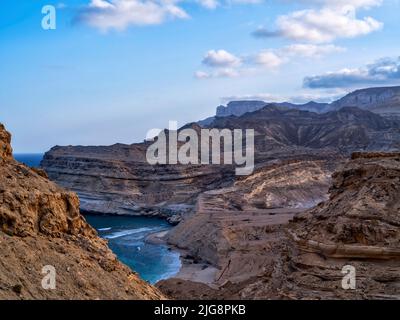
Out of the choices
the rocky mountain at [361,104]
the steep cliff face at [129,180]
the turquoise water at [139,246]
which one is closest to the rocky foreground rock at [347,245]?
the turquoise water at [139,246]

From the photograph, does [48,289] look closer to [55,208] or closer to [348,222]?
[55,208]

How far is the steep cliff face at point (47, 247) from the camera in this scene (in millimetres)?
11461

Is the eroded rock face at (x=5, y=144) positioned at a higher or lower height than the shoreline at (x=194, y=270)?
higher

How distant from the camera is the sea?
38281 mm

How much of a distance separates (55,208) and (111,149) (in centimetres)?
6969

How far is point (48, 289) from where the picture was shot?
37.5 ft

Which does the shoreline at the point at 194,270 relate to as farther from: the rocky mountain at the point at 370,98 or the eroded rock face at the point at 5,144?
the rocky mountain at the point at 370,98

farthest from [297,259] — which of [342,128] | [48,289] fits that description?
[342,128]

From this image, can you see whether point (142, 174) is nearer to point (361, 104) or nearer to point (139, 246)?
point (139, 246)

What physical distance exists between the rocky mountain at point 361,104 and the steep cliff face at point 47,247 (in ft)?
374

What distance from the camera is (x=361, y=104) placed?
16238 cm

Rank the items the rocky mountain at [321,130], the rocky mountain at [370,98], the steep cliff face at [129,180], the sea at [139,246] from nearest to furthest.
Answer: the sea at [139,246]
the steep cliff face at [129,180]
the rocky mountain at [321,130]
the rocky mountain at [370,98]

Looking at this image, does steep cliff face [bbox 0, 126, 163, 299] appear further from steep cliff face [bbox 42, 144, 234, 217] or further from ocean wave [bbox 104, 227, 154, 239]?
steep cliff face [bbox 42, 144, 234, 217]

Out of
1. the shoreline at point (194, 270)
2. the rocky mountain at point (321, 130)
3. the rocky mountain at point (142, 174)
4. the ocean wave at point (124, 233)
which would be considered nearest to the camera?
the shoreline at point (194, 270)
